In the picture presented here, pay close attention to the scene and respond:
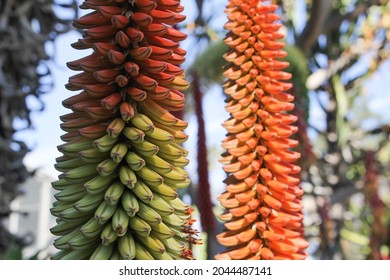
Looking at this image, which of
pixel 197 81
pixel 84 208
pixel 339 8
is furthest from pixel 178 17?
pixel 339 8

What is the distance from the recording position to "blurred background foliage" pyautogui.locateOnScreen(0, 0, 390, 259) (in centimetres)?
101

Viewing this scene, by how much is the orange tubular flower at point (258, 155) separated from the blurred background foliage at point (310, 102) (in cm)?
15

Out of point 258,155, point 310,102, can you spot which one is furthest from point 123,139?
point 310,102

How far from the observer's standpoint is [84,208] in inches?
17.6

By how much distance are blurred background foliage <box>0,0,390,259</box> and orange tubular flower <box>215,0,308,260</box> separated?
0.15 metres

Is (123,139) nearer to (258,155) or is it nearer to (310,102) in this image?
(258,155)

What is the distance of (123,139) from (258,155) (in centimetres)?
13

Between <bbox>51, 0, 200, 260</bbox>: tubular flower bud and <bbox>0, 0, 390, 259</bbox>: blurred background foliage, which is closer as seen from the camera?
<bbox>51, 0, 200, 260</bbox>: tubular flower bud

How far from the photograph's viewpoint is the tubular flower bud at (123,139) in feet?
1.47

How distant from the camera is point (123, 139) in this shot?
18.4 inches

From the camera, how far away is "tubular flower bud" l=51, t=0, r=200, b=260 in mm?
448

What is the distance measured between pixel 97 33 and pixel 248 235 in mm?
216

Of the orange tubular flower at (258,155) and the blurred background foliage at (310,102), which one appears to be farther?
the blurred background foliage at (310,102)

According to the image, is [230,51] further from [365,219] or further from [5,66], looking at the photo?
[365,219]
